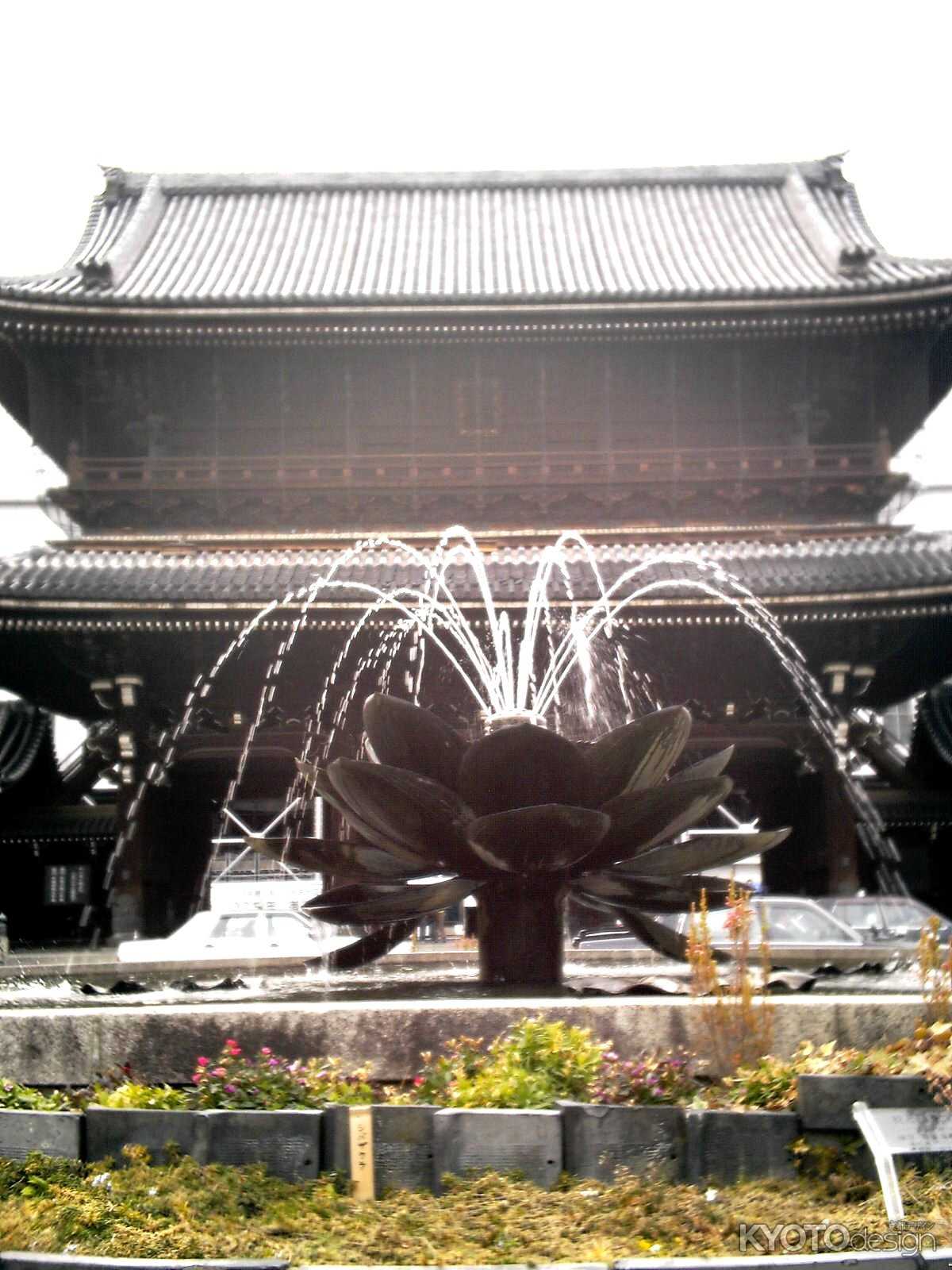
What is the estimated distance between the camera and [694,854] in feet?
26.2

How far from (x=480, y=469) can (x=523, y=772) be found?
13.5 metres

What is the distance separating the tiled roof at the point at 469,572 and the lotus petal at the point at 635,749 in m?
9.60

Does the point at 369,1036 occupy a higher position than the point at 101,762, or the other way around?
the point at 101,762

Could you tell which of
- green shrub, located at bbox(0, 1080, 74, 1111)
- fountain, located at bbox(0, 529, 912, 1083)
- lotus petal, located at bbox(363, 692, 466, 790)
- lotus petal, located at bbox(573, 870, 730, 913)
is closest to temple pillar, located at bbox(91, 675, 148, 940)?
fountain, located at bbox(0, 529, 912, 1083)

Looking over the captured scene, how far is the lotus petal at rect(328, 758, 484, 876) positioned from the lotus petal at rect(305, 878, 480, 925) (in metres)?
0.20

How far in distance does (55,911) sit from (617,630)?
31.7 ft

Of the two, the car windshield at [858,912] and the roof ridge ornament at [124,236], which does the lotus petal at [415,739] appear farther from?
the roof ridge ornament at [124,236]

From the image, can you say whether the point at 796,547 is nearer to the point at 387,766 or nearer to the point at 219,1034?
the point at 387,766

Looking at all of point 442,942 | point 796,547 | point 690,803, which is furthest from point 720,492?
point 690,803

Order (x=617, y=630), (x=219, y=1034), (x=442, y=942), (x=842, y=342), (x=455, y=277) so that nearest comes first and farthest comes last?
(x=219, y=1034) < (x=617, y=630) < (x=442, y=942) < (x=842, y=342) < (x=455, y=277)

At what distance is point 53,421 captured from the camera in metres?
21.5

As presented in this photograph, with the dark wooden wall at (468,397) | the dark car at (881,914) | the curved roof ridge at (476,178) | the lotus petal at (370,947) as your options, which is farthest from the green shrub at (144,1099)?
the curved roof ridge at (476,178)

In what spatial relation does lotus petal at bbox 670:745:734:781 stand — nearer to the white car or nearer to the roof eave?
the white car

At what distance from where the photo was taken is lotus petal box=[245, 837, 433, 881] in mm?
8125
